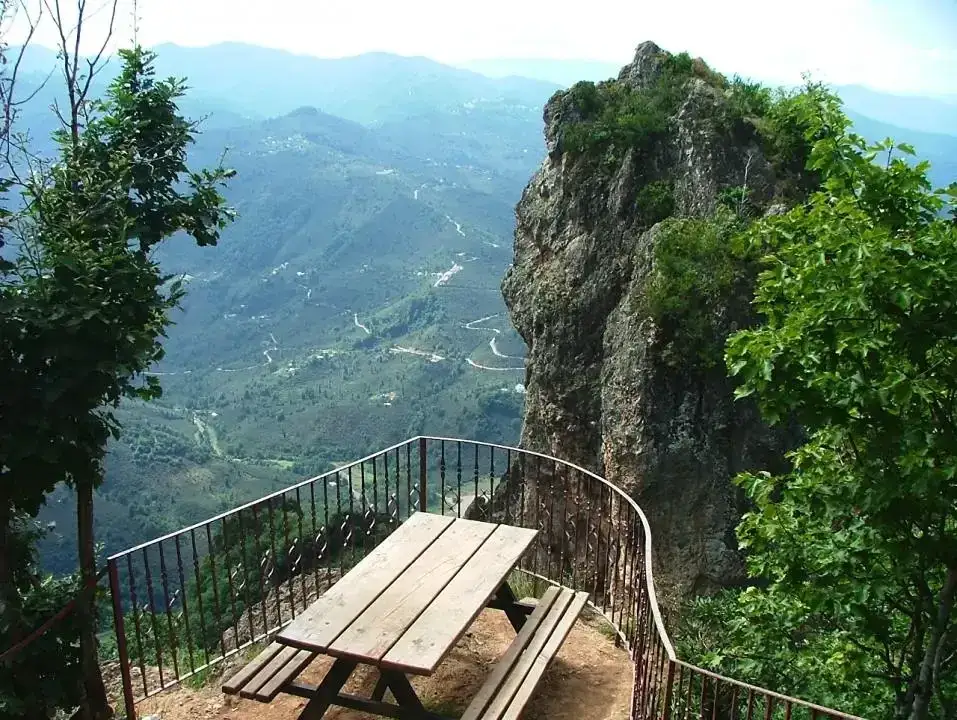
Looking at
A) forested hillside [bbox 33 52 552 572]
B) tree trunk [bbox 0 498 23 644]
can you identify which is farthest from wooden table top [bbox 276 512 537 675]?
forested hillside [bbox 33 52 552 572]

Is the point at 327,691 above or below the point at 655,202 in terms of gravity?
below

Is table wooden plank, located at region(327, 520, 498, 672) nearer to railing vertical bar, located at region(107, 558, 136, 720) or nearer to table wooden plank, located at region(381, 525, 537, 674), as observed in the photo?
table wooden plank, located at region(381, 525, 537, 674)

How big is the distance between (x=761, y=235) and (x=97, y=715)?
5.03m

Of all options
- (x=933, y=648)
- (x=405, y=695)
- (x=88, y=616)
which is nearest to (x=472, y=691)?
(x=405, y=695)

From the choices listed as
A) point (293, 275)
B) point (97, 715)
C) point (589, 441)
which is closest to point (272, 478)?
point (589, 441)

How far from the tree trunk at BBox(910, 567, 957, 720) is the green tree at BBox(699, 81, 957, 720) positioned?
0.01 meters

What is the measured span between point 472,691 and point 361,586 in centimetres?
141

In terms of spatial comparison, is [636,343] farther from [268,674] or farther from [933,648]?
[268,674]

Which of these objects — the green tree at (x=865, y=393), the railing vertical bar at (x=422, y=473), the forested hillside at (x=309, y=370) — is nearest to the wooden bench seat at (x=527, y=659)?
the green tree at (x=865, y=393)

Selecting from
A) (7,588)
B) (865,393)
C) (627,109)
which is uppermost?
(627,109)

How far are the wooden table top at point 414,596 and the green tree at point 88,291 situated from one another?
1.51 metres

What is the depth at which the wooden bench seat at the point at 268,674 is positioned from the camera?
4035 millimetres

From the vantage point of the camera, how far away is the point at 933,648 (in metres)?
4.51

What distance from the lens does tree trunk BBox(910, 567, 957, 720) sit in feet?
14.4
